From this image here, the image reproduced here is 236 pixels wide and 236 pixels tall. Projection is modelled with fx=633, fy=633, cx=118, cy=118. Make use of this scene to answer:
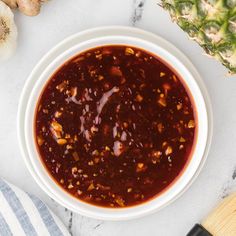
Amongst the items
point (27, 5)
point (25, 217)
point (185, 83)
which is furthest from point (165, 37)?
point (25, 217)

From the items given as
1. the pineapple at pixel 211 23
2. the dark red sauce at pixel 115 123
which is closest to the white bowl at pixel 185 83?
the dark red sauce at pixel 115 123

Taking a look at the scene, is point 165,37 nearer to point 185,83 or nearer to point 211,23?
point 185,83

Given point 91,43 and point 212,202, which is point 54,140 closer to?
point 91,43

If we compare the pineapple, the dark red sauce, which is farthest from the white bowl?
the pineapple

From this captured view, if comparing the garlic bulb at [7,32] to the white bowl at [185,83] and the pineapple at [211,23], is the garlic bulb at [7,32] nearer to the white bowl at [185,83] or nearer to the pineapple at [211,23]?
the white bowl at [185,83]

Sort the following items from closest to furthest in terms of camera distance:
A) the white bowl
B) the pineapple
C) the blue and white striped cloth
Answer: the pineapple, the white bowl, the blue and white striped cloth

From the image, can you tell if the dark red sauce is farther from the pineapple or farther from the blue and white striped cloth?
the pineapple
